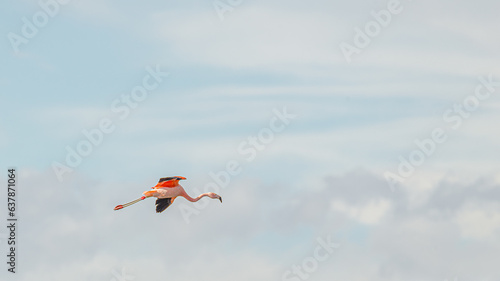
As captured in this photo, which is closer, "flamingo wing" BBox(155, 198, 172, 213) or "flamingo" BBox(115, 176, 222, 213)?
"flamingo" BBox(115, 176, 222, 213)

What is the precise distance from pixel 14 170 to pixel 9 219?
452 cm

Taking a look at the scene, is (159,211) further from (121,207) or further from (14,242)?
(14,242)

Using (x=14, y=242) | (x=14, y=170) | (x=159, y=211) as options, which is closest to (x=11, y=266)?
(x=14, y=242)

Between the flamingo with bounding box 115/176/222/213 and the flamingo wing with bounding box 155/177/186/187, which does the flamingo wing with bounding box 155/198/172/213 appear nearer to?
the flamingo with bounding box 115/176/222/213

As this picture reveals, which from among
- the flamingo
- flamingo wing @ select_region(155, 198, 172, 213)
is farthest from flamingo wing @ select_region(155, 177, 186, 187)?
flamingo wing @ select_region(155, 198, 172, 213)

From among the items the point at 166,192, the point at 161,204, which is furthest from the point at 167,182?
the point at 161,204

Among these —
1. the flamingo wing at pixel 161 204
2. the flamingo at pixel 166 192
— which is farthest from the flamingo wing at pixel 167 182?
the flamingo wing at pixel 161 204

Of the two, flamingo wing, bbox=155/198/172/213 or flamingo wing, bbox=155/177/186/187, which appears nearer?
flamingo wing, bbox=155/177/186/187

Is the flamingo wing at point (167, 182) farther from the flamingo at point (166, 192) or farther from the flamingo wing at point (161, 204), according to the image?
the flamingo wing at point (161, 204)

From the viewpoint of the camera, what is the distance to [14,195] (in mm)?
92312

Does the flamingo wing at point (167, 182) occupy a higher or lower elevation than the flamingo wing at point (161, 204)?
higher

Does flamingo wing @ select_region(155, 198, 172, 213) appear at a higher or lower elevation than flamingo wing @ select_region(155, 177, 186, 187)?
lower

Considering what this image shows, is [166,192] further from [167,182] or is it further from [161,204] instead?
[161,204]

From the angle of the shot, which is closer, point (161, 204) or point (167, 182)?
point (167, 182)
